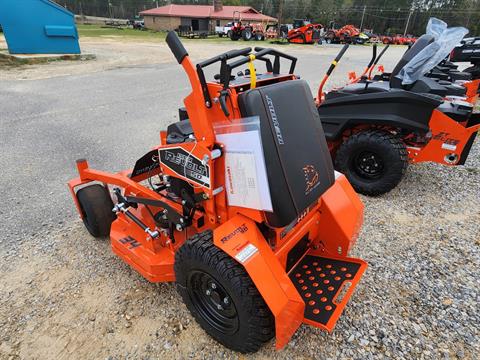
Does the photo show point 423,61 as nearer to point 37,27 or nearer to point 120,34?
point 37,27

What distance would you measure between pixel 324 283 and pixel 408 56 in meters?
3.63

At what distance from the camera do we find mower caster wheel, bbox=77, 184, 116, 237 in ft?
10.5

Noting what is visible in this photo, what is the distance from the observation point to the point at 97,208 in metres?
3.22

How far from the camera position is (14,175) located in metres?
4.75

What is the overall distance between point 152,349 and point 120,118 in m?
6.03

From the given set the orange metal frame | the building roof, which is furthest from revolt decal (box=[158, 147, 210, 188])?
the building roof

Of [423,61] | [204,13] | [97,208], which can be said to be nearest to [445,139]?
[423,61]

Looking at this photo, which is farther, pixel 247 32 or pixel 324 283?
pixel 247 32

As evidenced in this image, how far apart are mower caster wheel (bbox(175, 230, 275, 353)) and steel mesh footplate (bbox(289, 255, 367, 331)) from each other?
36 cm

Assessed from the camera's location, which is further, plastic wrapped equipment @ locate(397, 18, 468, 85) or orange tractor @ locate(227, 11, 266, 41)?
orange tractor @ locate(227, 11, 266, 41)

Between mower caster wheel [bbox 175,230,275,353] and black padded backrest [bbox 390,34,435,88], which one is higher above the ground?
black padded backrest [bbox 390,34,435,88]

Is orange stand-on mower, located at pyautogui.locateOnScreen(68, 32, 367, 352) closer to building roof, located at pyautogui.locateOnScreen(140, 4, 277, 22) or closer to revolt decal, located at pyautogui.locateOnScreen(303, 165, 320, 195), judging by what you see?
revolt decal, located at pyautogui.locateOnScreen(303, 165, 320, 195)

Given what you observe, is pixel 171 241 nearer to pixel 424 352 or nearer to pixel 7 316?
pixel 7 316

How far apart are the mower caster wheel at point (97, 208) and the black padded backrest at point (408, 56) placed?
3867mm
